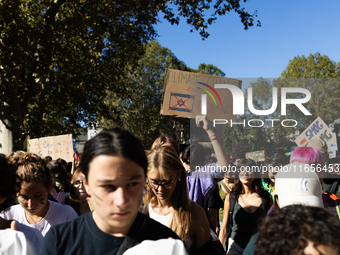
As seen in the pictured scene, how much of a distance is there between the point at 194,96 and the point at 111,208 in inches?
126

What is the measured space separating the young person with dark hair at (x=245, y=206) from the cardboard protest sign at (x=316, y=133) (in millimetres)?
696

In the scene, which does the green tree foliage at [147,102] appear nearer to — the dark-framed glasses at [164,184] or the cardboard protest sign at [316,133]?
the cardboard protest sign at [316,133]

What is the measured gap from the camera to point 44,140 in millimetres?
7742

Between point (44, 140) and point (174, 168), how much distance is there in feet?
19.5

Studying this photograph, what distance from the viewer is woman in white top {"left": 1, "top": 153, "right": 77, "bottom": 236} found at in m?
2.76

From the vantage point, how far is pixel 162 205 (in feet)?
8.50

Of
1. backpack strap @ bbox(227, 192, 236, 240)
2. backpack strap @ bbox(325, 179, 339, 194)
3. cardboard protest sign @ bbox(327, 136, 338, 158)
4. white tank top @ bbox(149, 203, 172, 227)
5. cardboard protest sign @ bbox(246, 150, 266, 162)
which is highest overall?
cardboard protest sign @ bbox(327, 136, 338, 158)

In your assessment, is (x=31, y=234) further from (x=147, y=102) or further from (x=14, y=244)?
(x=147, y=102)

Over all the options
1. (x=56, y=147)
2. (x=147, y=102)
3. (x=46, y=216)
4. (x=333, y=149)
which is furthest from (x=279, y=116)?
(x=147, y=102)

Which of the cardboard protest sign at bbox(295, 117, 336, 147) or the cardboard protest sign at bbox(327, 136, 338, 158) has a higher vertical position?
the cardboard protest sign at bbox(295, 117, 336, 147)

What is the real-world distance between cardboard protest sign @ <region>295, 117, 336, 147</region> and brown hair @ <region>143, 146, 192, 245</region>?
83.9 inches

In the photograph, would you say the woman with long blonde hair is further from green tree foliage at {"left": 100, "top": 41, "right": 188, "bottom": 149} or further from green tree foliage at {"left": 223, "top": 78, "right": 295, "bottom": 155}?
green tree foliage at {"left": 100, "top": 41, "right": 188, "bottom": 149}

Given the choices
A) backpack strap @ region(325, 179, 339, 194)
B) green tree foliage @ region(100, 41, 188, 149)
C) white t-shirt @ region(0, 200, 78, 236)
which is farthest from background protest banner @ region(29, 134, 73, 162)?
green tree foliage @ region(100, 41, 188, 149)

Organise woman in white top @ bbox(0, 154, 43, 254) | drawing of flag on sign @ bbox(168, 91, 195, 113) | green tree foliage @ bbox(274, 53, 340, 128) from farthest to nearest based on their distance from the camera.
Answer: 1. drawing of flag on sign @ bbox(168, 91, 195, 113)
2. green tree foliage @ bbox(274, 53, 340, 128)
3. woman in white top @ bbox(0, 154, 43, 254)
